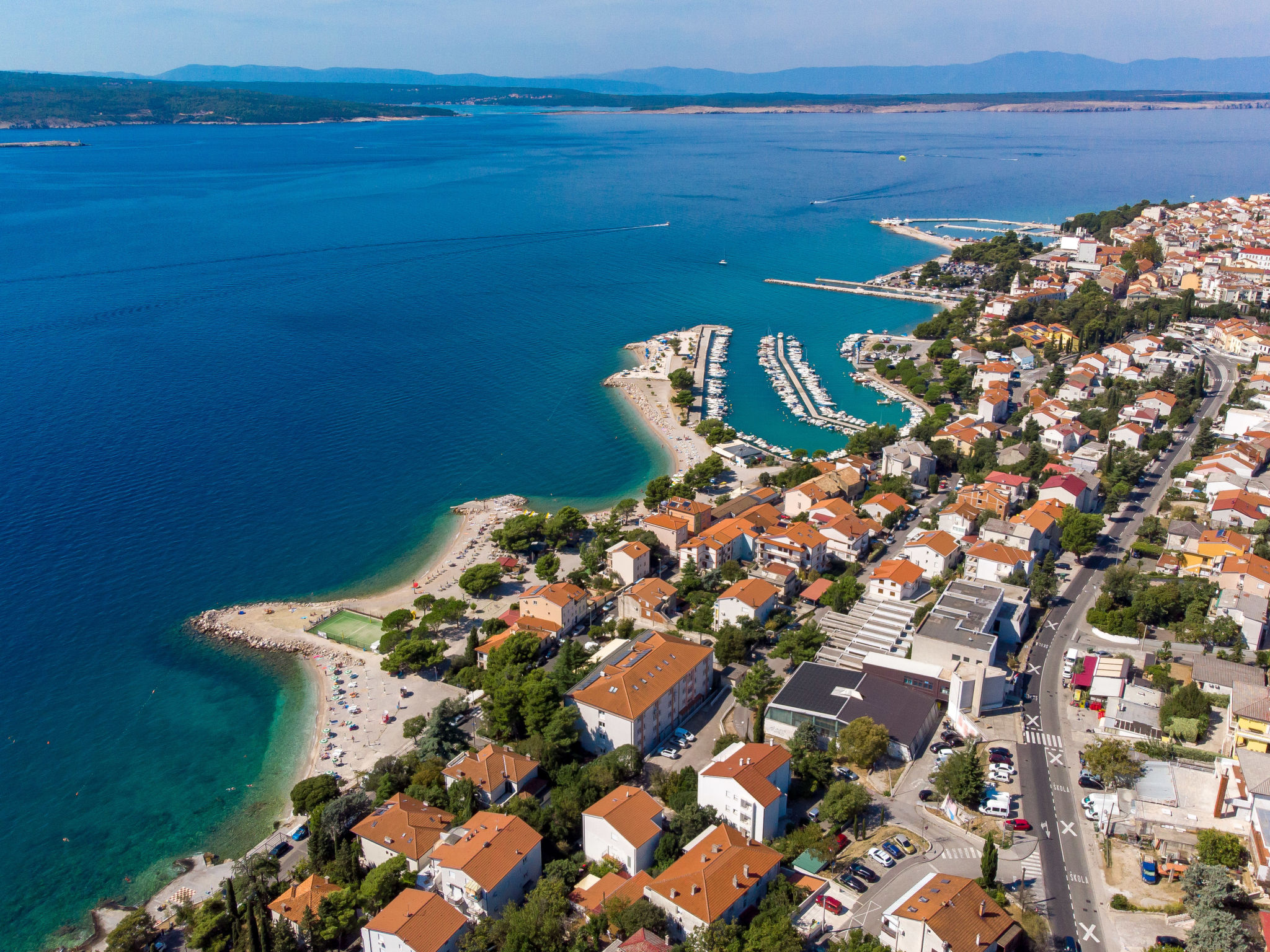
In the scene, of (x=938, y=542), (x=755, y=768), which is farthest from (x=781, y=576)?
(x=755, y=768)

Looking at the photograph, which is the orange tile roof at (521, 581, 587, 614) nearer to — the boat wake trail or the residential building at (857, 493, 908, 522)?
the residential building at (857, 493, 908, 522)

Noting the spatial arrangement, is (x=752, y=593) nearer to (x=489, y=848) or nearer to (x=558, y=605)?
(x=558, y=605)

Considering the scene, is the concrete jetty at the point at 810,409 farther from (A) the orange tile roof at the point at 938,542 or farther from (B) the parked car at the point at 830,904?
(B) the parked car at the point at 830,904

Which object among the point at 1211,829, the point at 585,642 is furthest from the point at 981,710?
the point at 585,642

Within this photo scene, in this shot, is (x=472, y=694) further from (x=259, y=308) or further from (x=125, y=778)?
(x=259, y=308)

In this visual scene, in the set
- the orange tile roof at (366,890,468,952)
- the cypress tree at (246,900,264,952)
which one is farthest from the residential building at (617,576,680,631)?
the cypress tree at (246,900,264,952)

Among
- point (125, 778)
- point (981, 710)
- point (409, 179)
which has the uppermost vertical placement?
point (409, 179)

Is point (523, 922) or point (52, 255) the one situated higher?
point (52, 255)

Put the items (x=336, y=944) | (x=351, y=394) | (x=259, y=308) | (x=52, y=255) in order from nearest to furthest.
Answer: (x=336, y=944)
(x=351, y=394)
(x=259, y=308)
(x=52, y=255)
